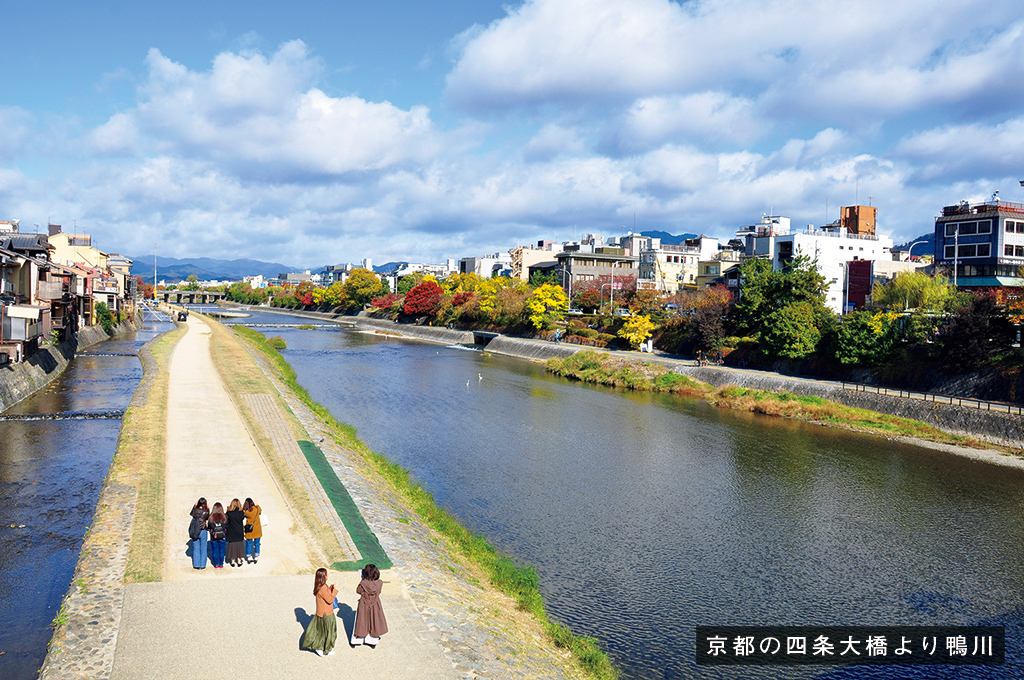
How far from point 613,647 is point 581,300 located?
70084 millimetres

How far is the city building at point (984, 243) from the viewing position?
180ft

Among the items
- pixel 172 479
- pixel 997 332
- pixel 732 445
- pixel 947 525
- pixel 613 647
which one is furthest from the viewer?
pixel 997 332

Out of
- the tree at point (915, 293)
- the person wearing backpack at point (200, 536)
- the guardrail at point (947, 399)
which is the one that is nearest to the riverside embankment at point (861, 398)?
the guardrail at point (947, 399)

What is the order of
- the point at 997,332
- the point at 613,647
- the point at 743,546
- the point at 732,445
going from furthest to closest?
the point at 997,332, the point at 732,445, the point at 743,546, the point at 613,647

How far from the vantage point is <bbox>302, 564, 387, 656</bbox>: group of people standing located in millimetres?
9508

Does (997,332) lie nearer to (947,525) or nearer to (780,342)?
(780,342)

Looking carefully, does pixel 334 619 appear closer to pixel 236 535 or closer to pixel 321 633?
pixel 321 633

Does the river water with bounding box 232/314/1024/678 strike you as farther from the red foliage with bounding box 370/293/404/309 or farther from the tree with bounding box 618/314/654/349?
the red foliage with bounding box 370/293/404/309

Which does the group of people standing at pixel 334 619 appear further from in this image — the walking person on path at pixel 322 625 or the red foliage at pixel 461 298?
the red foliage at pixel 461 298

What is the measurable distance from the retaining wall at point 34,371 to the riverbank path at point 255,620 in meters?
21.2

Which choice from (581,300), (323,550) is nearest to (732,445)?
(323,550)

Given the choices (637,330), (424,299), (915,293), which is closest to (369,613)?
(915,293)

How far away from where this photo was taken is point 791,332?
148 feet

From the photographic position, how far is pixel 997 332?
3584 centimetres
